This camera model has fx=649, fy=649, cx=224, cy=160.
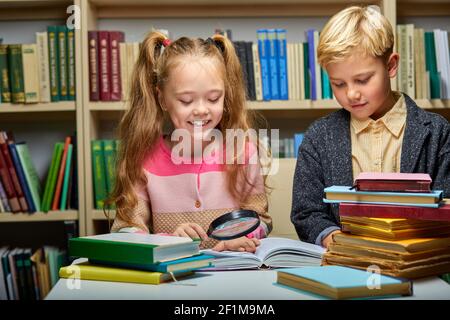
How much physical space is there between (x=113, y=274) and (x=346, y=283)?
0.44m

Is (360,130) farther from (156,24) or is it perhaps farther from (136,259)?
(156,24)

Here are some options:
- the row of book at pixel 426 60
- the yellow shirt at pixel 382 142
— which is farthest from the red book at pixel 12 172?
the row of book at pixel 426 60

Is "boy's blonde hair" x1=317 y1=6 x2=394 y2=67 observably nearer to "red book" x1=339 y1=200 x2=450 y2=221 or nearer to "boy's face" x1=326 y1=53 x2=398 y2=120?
"boy's face" x1=326 y1=53 x2=398 y2=120

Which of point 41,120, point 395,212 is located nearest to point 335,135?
point 395,212

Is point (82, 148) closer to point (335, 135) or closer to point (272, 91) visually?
point (272, 91)

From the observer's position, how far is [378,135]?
1.81m

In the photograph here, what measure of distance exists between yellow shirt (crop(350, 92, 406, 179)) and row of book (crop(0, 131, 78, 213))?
145cm

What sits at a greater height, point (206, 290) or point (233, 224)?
point (233, 224)

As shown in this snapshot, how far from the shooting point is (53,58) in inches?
110

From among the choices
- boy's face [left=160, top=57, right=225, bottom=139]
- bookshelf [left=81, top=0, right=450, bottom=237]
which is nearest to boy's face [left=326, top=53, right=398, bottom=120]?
boy's face [left=160, top=57, right=225, bottom=139]

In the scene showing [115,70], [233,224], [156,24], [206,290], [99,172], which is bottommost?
[206,290]

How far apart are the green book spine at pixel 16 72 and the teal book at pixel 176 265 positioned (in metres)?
1.70

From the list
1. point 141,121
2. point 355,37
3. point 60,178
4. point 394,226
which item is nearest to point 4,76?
point 60,178
